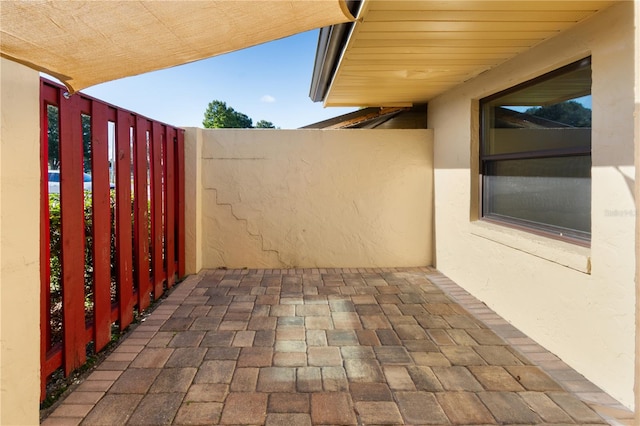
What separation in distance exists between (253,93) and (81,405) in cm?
3660

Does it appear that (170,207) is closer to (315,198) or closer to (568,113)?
(315,198)

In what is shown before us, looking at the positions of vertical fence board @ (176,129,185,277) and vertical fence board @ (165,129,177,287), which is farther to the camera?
vertical fence board @ (176,129,185,277)

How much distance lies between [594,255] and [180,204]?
456cm

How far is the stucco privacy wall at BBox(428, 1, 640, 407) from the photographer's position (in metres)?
2.29

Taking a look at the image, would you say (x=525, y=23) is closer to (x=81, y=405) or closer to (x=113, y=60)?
(x=113, y=60)

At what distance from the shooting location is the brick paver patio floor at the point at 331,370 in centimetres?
217

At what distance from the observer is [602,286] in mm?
2465

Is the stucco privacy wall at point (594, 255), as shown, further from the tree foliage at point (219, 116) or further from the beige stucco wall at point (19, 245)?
the tree foliage at point (219, 116)

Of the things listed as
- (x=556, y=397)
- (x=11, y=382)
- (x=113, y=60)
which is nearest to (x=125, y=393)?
(x=11, y=382)

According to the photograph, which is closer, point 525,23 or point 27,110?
point 27,110

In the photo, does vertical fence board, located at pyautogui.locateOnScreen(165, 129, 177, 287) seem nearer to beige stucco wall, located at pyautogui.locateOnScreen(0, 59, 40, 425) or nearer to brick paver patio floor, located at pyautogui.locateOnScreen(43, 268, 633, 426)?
brick paver patio floor, located at pyautogui.locateOnScreen(43, 268, 633, 426)

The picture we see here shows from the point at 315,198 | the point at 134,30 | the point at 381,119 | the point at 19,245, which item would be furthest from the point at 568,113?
the point at 381,119

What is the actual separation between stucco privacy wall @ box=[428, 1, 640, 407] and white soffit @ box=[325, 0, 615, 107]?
169 millimetres

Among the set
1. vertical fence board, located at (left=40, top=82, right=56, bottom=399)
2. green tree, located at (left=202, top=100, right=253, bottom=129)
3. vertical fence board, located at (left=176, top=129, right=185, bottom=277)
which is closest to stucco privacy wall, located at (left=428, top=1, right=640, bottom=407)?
vertical fence board, located at (left=40, top=82, right=56, bottom=399)
